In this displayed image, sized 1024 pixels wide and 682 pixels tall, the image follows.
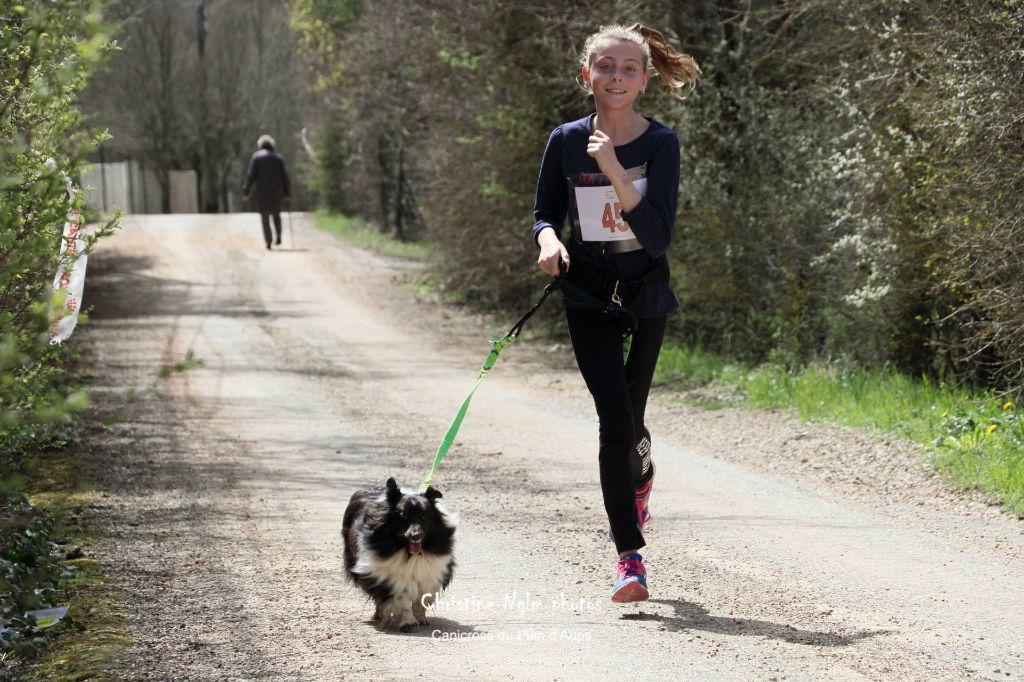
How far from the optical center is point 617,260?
5.22 meters

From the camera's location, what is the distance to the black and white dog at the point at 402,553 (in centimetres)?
491

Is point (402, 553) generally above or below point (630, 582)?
above

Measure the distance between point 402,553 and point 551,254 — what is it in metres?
1.32

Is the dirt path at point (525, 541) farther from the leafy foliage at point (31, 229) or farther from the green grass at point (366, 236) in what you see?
the green grass at point (366, 236)

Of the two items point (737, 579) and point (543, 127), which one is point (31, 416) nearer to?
point (737, 579)

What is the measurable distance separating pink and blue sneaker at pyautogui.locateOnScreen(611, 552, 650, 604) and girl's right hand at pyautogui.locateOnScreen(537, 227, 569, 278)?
4.05 feet

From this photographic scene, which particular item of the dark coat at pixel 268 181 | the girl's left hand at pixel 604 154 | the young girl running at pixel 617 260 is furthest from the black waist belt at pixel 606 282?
the dark coat at pixel 268 181

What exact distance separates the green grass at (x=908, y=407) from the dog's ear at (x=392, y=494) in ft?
13.2

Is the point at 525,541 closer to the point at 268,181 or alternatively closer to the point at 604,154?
the point at 604,154

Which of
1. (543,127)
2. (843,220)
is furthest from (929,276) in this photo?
(543,127)

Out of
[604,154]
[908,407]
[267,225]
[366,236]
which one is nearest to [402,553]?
[604,154]

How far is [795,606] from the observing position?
535 centimetres

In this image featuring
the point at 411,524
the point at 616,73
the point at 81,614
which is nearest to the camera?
the point at 411,524

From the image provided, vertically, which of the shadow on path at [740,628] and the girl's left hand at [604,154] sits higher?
the girl's left hand at [604,154]
